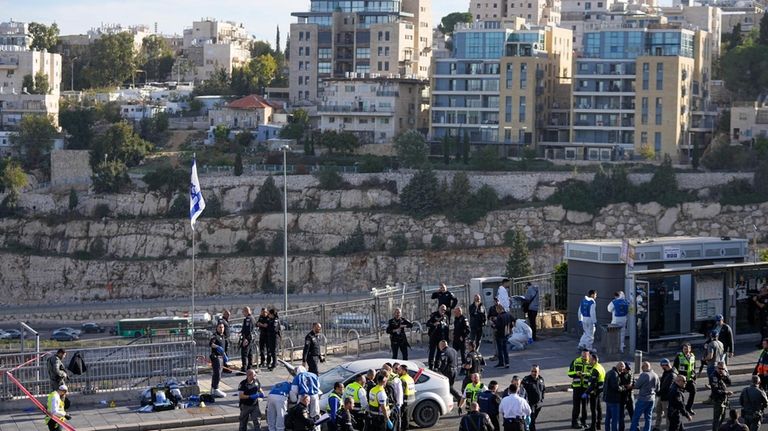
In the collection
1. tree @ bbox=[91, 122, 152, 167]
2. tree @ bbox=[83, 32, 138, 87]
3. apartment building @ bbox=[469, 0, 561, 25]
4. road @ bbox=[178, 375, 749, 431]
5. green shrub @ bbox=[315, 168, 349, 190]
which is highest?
apartment building @ bbox=[469, 0, 561, 25]

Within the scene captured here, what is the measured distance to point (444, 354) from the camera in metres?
26.2

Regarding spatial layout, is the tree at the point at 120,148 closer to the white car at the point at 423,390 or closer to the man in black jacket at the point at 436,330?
the man in black jacket at the point at 436,330

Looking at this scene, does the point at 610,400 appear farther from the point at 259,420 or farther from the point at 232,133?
the point at 232,133

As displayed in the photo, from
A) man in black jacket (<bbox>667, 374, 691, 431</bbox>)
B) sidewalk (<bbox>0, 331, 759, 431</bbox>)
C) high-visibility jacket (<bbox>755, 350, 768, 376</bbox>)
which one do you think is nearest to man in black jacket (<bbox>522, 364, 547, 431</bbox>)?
man in black jacket (<bbox>667, 374, 691, 431</bbox>)

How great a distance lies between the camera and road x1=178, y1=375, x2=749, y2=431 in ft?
80.4

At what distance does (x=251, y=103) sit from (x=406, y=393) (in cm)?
8029

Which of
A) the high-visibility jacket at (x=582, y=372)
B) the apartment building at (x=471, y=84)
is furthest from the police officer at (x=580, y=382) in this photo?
the apartment building at (x=471, y=84)

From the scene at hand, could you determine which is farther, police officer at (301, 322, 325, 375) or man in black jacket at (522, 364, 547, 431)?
police officer at (301, 322, 325, 375)

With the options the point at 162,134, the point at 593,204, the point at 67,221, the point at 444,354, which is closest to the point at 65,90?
the point at 162,134

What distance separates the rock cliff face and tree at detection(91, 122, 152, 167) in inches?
281

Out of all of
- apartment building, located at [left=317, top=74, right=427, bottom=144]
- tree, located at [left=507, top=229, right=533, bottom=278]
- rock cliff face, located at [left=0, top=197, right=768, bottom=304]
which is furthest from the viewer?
apartment building, located at [left=317, top=74, right=427, bottom=144]

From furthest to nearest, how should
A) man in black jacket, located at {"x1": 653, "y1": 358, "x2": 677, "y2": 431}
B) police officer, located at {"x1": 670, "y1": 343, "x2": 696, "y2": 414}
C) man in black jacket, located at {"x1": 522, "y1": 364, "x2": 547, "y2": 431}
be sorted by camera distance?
1. police officer, located at {"x1": 670, "y1": 343, "x2": 696, "y2": 414}
2. man in black jacket, located at {"x1": 522, "y1": 364, "x2": 547, "y2": 431}
3. man in black jacket, located at {"x1": 653, "y1": 358, "x2": 677, "y2": 431}

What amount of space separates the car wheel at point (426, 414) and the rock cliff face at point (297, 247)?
53.8m

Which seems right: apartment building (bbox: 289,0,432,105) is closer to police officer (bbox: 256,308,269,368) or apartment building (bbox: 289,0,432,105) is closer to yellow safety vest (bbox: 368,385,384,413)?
police officer (bbox: 256,308,269,368)
